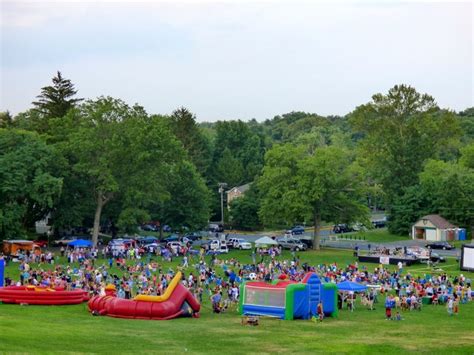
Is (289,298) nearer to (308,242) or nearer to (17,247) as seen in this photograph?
(17,247)

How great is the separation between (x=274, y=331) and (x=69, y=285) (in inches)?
666

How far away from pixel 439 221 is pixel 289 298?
163 feet

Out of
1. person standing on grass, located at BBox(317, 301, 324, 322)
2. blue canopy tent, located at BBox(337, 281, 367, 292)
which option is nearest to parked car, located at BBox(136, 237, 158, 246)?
blue canopy tent, located at BBox(337, 281, 367, 292)

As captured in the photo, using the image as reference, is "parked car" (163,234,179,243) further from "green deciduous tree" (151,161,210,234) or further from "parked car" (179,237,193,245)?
"green deciduous tree" (151,161,210,234)

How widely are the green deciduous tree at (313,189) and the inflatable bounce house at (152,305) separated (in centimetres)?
3540

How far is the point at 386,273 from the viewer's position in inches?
2142

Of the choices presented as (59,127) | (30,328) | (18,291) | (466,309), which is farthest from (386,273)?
(59,127)

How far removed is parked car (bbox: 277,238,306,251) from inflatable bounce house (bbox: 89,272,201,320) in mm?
36661

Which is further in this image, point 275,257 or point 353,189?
point 353,189

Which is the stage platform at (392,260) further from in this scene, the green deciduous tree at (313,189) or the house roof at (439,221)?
the house roof at (439,221)

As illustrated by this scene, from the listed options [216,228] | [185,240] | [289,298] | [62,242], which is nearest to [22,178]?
[62,242]

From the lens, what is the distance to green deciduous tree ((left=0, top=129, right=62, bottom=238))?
64938 millimetres

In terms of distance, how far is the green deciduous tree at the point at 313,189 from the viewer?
73.2 meters

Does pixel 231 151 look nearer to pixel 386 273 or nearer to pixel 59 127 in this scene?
pixel 59 127
